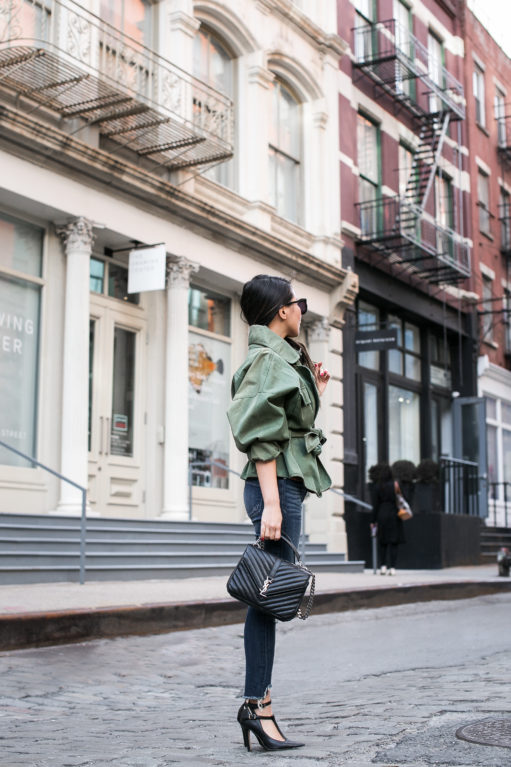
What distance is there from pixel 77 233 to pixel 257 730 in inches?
440

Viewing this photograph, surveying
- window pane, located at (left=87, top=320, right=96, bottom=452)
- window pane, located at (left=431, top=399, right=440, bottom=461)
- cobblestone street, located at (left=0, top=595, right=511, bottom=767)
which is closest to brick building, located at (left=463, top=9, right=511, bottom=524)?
window pane, located at (left=431, top=399, right=440, bottom=461)

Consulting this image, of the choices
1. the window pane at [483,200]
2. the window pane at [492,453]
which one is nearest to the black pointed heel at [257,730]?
the window pane at [492,453]

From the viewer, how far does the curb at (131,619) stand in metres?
7.73

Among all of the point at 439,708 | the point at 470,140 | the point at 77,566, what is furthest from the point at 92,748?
the point at 470,140

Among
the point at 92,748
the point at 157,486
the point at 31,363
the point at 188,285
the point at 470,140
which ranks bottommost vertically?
the point at 92,748

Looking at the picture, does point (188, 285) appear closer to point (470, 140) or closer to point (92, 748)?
point (92, 748)

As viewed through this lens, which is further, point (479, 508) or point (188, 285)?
point (479, 508)

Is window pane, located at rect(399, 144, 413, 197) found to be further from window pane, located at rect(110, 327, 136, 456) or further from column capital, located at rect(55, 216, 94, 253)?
column capital, located at rect(55, 216, 94, 253)

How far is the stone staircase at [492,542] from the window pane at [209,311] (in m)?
8.55

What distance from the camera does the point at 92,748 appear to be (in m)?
4.19

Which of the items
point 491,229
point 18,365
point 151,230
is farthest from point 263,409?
point 491,229

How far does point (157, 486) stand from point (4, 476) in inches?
122

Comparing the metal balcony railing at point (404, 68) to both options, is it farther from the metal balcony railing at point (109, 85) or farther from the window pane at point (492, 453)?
the window pane at point (492, 453)

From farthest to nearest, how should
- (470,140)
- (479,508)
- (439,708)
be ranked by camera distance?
(470,140), (479,508), (439,708)
